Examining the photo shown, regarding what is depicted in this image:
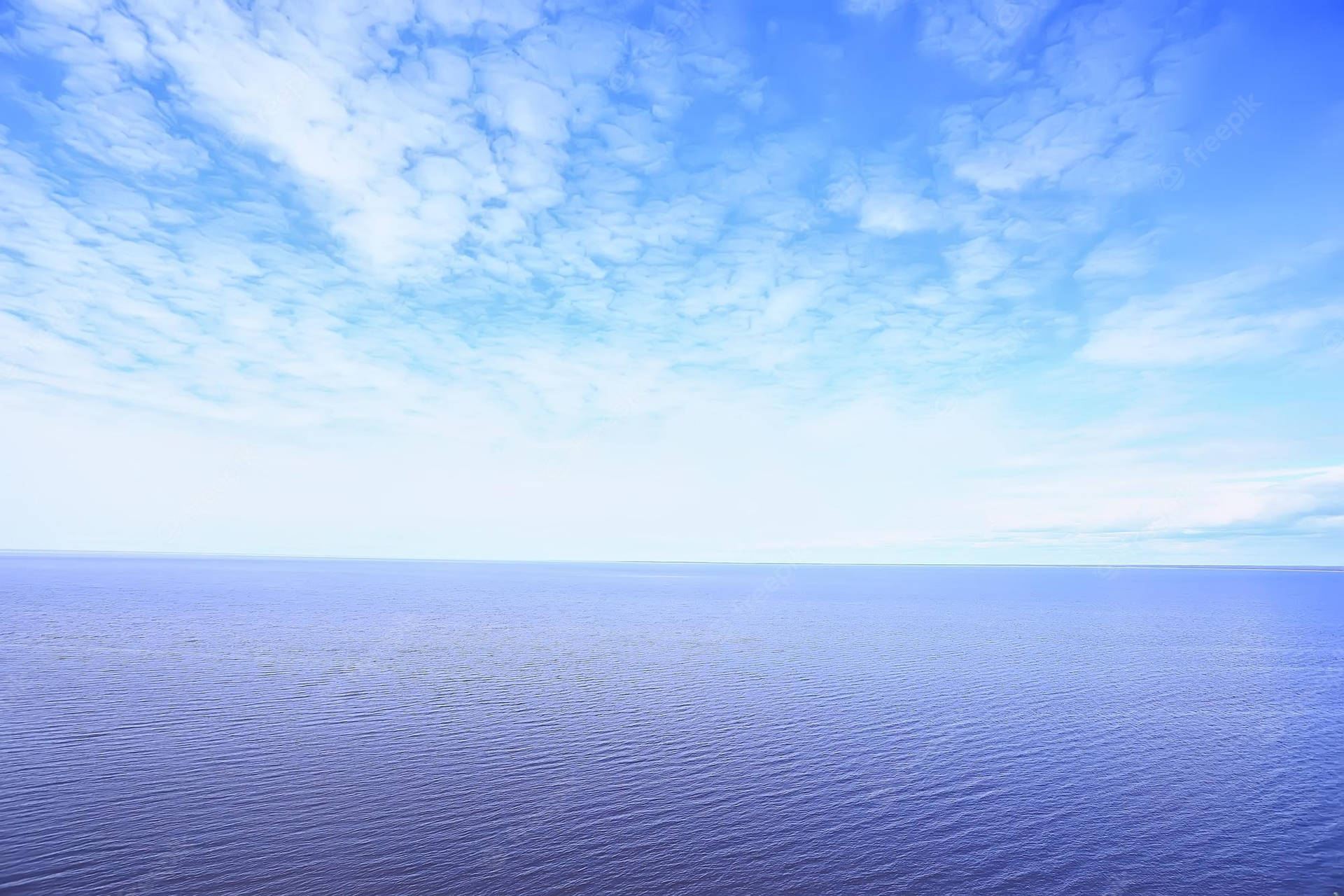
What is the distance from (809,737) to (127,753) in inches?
1809

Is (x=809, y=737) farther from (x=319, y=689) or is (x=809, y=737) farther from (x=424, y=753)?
(x=319, y=689)

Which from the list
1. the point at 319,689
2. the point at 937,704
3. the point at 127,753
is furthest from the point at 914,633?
the point at 127,753

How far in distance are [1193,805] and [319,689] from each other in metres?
67.4

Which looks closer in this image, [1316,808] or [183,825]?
[183,825]

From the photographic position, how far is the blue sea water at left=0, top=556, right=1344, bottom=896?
3108 centimetres

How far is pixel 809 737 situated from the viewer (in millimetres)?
51438

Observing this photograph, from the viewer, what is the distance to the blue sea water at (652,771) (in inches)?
1224

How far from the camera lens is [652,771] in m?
43.4

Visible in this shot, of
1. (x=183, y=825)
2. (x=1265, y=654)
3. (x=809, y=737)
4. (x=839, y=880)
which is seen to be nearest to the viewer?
(x=839, y=880)

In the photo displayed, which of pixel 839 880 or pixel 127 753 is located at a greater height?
pixel 127 753

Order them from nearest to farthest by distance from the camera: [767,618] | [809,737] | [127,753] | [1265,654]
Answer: [127,753], [809,737], [1265,654], [767,618]

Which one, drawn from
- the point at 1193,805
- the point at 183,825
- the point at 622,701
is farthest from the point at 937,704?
the point at 183,825

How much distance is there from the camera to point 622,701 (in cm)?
6175

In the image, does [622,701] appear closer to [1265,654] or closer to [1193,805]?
[1193,805]
